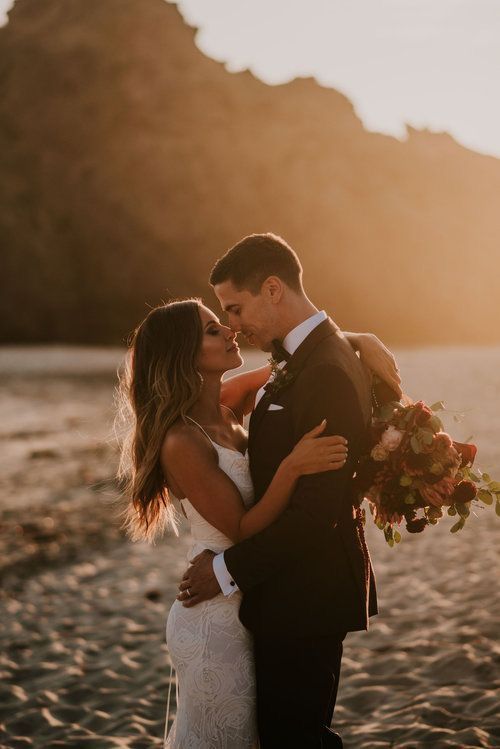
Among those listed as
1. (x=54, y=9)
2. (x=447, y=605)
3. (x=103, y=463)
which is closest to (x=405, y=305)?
(x=54, y=9)

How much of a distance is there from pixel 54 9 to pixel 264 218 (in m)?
69.8

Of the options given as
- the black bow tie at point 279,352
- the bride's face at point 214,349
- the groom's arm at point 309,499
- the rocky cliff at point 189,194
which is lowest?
the groom's arm at point 309,499

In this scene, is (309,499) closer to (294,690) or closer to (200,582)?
(200,582)

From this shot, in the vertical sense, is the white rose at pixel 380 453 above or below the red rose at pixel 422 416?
below

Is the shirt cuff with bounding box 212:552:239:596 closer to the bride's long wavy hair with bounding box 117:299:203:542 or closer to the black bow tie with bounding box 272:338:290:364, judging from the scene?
the bride's long wavy hair with bounding box 117:299:203:542

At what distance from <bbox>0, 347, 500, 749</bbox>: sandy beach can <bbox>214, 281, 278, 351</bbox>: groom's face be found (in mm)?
1158

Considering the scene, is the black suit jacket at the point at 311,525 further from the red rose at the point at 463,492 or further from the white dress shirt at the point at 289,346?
the red rose at the point at 463,492

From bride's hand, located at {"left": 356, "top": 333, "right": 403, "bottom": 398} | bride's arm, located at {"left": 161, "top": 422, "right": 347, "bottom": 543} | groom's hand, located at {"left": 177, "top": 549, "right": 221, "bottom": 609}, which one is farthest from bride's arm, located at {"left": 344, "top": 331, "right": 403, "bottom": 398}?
groom's hand, located at {"left": 177, "top": 549, "right": 221, "bottom": 609}

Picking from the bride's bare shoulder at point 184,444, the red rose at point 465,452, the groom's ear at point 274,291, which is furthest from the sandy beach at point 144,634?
the bride's bare shoulder at point 184,444

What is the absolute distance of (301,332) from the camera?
412 cm

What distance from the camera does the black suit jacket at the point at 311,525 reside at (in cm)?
375

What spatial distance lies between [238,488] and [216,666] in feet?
2.86

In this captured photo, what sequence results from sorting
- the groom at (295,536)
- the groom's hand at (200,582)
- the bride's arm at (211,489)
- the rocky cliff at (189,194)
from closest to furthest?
the groom at (295,536), the bride's arm at (211,489), the groom's hand at (200,582), the rocky cliff at (189,194)

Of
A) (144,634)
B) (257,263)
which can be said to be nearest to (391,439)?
(257,263)
